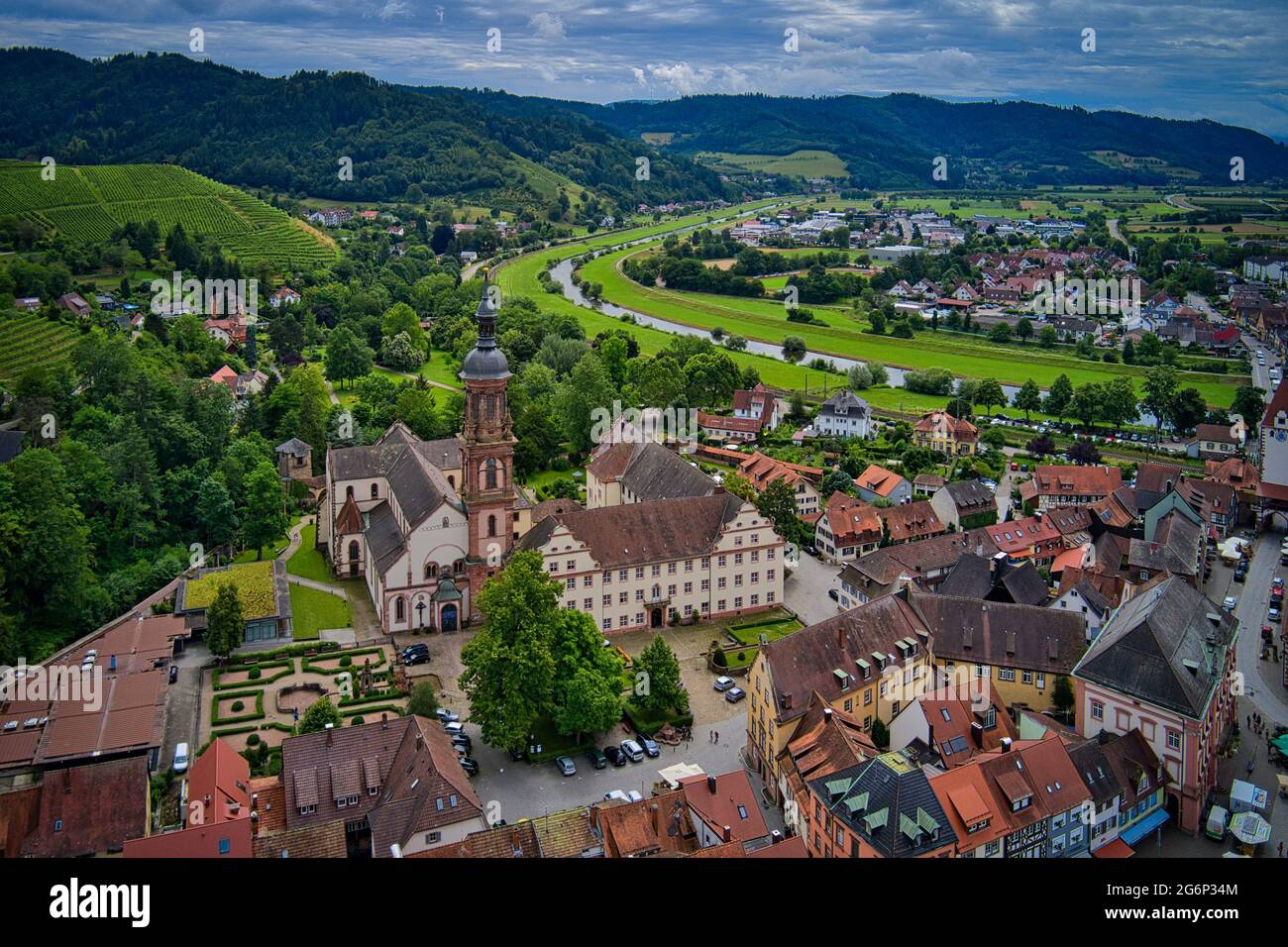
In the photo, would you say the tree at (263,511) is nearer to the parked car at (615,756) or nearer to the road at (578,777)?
the road at (578,777)

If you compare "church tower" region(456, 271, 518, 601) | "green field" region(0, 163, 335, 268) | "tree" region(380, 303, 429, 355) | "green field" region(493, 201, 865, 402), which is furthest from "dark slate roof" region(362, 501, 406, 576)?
"green field" region(0, 163, 335, 268)

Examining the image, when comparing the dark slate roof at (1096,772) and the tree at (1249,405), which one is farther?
the tree at (1249,405)

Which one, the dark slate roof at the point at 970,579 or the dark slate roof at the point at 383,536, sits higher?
the dark slate roof at the point at 383,536

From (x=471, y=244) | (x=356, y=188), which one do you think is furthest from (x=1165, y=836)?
(x=356, y=188)

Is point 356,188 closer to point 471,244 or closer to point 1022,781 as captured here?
point 471,244

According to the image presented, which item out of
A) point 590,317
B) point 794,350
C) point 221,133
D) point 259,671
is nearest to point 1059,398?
point 794,350

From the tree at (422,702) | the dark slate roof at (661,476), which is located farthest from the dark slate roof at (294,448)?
the tree at (422,702)

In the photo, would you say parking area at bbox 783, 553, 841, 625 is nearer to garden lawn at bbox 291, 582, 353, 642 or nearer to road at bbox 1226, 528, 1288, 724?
road at bbox 1226, 528, 1288, 724

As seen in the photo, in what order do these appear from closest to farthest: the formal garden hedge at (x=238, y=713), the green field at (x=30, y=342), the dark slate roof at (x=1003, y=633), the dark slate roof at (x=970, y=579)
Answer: the dark slate roof at (x=1003, y=633)
the formal garden hedge at (x=238, y=713)
the dark slate roof at (x=970, y=579)
the green field at (x=30, y=342)
